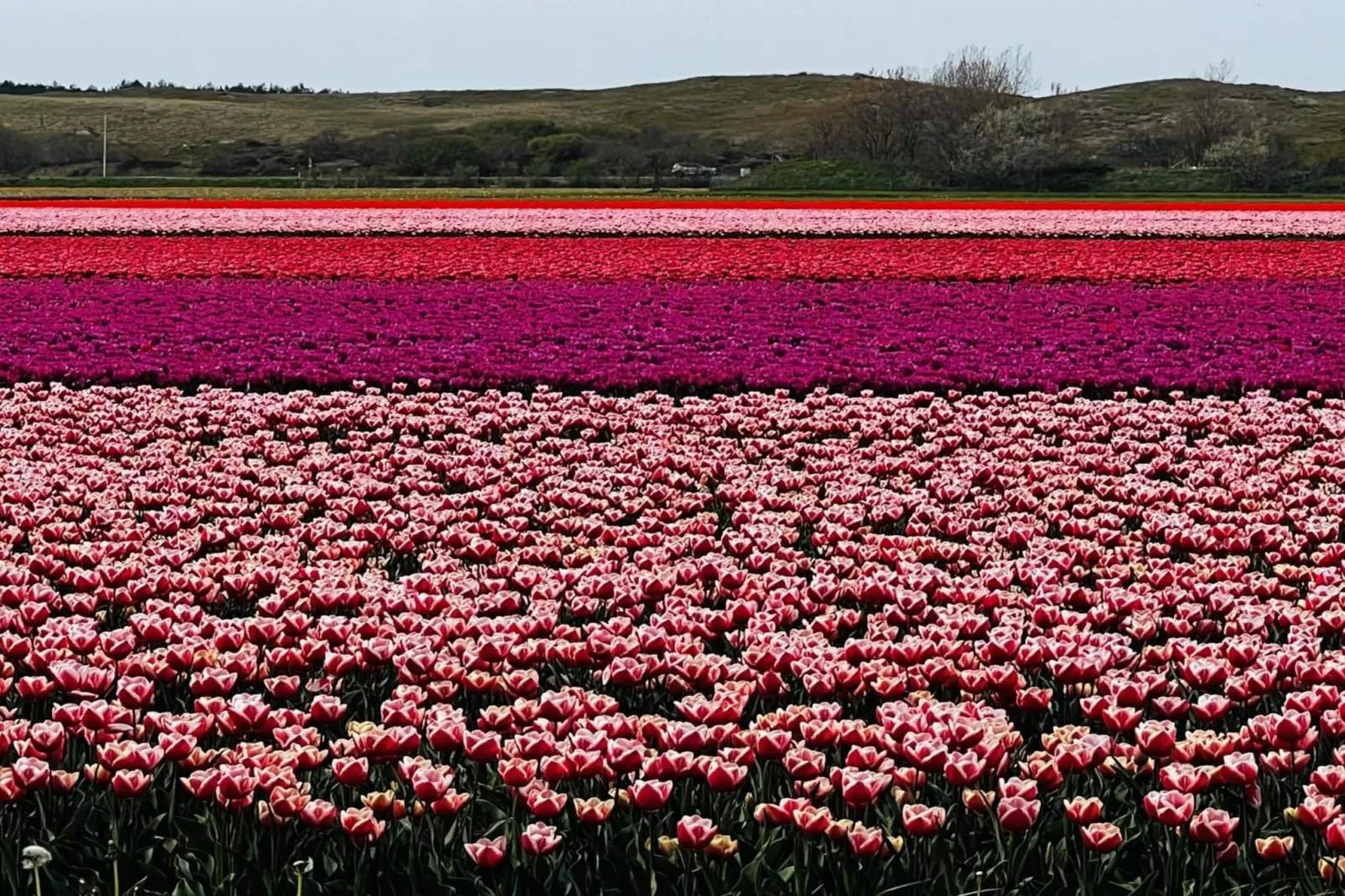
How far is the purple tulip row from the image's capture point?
9672 millimetres

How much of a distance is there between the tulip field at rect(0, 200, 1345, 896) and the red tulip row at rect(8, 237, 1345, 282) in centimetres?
503

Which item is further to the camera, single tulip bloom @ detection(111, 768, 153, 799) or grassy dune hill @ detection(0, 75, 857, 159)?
grassy dune hill @ detection(0, 75, 857, 159)

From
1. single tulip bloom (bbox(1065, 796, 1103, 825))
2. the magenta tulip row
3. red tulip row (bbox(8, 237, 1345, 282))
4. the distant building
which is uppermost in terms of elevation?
the distant building

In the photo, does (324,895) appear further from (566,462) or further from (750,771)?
(566,462)

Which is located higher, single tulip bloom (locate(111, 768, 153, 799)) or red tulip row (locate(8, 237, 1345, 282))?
red tulip row (locate(8, 237, 1345, 282))

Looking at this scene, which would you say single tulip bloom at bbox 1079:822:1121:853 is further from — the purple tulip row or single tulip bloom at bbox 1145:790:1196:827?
the purple tulip row

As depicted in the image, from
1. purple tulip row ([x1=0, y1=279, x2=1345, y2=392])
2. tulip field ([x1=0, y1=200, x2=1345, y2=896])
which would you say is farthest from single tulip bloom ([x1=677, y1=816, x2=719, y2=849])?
purple tulip row ([x1=0, y1=279, x2=1345, y2=392])

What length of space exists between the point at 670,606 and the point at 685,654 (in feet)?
2.00

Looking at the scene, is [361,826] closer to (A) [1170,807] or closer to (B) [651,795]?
(B) [651,795]

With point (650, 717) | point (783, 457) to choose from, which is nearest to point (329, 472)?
point (783, 457)

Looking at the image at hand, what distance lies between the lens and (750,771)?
130 inches

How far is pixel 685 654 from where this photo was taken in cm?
391

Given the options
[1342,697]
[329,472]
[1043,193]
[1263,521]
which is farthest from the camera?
[1043,193]

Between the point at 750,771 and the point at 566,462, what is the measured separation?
13.7 ft
